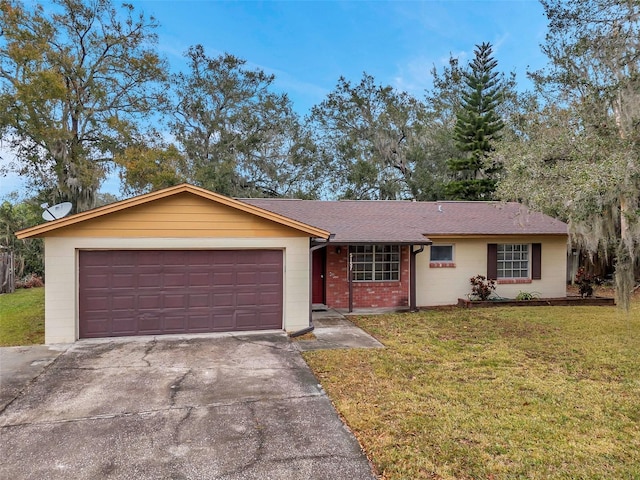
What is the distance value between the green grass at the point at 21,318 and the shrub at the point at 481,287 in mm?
11628

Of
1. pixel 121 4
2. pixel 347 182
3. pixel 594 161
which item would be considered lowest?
pixel 594 161

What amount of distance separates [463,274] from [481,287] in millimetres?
703

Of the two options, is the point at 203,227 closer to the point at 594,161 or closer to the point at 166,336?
the point at 166,336

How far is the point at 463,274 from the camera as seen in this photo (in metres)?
12.6

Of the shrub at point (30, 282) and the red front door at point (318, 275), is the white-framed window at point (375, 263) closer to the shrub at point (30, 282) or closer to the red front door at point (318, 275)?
the red front door at point (318, 275)

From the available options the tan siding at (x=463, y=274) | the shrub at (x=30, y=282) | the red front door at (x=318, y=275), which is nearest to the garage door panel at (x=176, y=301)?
the red front door at (x=318, y=275)

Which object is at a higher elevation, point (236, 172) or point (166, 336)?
point (236, 172)

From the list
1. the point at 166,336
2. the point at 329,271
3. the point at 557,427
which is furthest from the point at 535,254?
the point at 166,336

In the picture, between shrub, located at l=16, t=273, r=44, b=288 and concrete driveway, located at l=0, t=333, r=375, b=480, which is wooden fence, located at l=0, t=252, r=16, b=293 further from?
concrete driveway, located at l=0, t=333, r=375, b=480

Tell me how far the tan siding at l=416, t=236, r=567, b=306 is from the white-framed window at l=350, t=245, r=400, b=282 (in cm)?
87

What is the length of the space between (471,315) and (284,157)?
16.9m

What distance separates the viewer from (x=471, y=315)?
1077cm

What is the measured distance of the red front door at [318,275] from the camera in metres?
11.8

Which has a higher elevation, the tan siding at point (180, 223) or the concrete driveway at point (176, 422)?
the tan siding at point (180, 223)
